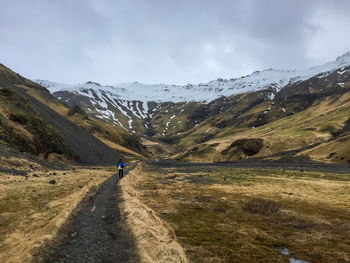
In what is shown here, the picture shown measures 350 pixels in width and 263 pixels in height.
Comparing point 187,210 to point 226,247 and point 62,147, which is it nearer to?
point 226,247

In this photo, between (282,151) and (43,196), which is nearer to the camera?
(43,196)

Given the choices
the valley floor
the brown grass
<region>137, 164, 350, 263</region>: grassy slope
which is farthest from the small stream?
the brown grass

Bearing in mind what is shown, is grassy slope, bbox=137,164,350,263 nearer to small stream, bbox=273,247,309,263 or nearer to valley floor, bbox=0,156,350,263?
valley floor, bbox=0,156,350,263

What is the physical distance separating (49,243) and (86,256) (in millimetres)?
2232

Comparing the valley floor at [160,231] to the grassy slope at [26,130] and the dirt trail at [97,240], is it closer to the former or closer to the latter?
the dirt trail at [97,240]

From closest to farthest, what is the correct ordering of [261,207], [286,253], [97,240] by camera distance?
[97,240] < [286,253] < [261,207]

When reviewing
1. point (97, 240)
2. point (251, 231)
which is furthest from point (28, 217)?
point (251, 231)

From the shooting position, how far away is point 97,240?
52.5ft

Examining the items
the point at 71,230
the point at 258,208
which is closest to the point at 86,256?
the point at 71,230

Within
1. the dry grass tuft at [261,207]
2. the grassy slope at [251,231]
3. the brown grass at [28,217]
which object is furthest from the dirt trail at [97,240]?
the dry grass tuft at [261,207]

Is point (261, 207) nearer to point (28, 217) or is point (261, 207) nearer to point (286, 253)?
point (286, 253)

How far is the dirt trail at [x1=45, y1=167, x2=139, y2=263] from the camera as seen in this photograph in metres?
13.4

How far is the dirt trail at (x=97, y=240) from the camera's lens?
43.8ft

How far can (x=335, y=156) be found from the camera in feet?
476
